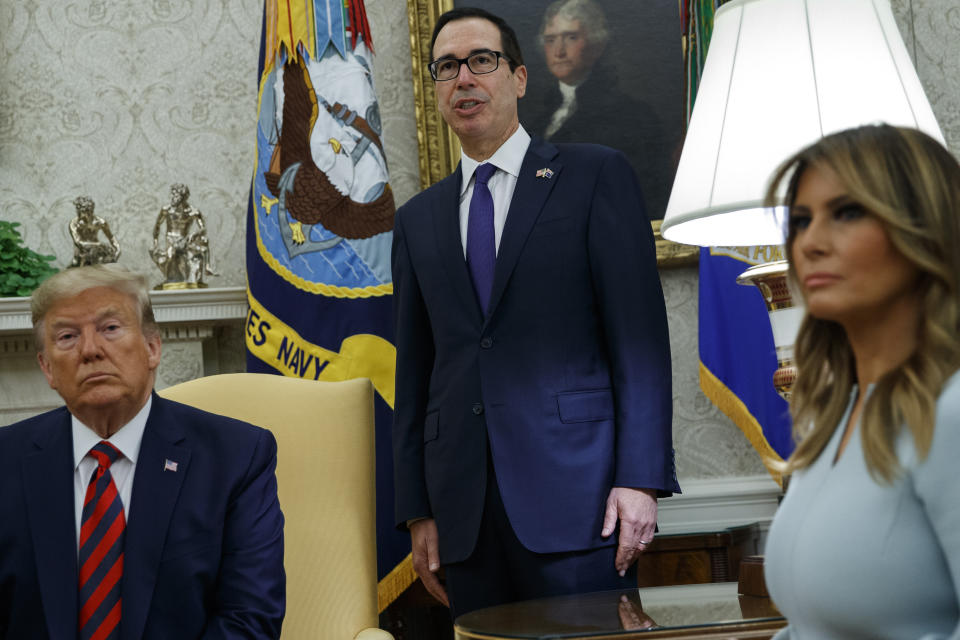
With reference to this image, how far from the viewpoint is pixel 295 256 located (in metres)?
3.47

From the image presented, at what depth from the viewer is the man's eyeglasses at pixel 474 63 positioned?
7.64 ft

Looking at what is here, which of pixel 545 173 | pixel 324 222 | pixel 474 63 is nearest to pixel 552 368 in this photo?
pixel 545 173

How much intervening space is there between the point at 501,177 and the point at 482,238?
0.17 m

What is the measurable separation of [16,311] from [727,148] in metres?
2.79

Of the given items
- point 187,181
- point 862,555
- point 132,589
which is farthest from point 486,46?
point 187,181

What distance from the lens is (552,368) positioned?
2117mm

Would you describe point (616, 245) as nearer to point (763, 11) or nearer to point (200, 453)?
point (763, 11)

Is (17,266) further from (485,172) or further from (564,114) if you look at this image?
(485,172)

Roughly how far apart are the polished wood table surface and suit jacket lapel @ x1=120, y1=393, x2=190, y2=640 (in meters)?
0.60

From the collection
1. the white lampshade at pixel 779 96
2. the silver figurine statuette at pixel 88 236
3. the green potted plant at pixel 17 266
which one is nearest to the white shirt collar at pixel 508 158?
the white lampshade at pixel 779 96

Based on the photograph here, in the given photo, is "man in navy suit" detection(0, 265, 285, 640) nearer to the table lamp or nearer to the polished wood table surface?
the polished wood table surface

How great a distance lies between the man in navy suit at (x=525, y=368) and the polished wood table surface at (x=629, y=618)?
0.75 ft

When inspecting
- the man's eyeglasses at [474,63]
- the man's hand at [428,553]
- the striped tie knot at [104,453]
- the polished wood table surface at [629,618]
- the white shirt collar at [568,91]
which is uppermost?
the white shirt collar at [568,91]

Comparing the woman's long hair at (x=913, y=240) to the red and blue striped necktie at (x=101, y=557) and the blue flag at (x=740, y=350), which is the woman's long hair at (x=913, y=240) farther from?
the blue flag at (x=740, y=350)
